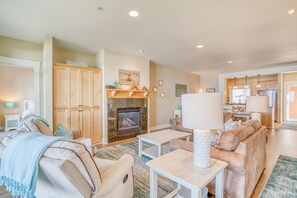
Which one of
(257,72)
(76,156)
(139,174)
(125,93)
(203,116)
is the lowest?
(139,174)

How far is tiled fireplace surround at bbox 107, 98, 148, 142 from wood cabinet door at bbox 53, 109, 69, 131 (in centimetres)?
106

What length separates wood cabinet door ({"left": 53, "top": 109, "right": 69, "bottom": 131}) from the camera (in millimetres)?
3486

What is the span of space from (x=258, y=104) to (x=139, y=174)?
8.34 feet

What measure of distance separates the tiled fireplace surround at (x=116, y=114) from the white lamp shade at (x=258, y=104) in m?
3.09

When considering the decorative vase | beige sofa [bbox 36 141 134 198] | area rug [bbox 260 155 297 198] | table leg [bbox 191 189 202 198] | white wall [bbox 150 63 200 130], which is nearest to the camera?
beige sofa [bbox 36 141 134 198]

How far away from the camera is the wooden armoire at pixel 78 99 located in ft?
11.6

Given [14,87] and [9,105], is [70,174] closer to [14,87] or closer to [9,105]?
[9,105]

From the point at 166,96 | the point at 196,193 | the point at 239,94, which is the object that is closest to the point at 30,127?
the point at 196,193

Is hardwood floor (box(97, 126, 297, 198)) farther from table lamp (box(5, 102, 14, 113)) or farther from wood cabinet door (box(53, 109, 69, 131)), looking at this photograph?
table lamp (box(5, 102, 14, 113))

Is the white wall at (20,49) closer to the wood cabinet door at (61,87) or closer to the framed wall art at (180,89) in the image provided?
the wood cabinet door at (61,87)

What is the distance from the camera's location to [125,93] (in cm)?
456

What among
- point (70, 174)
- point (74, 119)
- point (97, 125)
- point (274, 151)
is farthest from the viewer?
point (97, 125)

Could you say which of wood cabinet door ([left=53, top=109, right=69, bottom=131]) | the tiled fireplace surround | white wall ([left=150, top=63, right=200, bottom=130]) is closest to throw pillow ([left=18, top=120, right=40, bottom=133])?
wood cabinet door ([left=53, top=109, right=69, bottom=131])

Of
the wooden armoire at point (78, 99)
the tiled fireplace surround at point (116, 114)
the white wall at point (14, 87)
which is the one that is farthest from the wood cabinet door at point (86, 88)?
the white wall at point (14, 87)
